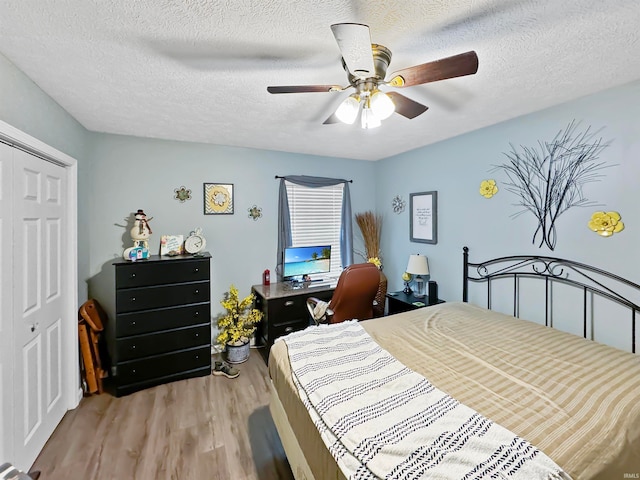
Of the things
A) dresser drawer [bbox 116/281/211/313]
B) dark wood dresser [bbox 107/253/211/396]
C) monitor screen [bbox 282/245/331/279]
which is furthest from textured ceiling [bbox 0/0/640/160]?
monitor screen [bbox 282/245/331/279]

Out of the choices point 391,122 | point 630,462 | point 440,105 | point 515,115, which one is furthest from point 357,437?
point 515,115

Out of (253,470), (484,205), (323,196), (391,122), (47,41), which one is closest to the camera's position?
(47,41)

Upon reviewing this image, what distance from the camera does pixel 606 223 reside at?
204 centimetres

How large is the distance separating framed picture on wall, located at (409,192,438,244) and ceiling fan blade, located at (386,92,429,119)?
6.06ft

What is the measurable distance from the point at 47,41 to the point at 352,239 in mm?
3500

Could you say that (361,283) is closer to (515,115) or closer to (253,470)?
(253,470)

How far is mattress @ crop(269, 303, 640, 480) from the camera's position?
1.11m

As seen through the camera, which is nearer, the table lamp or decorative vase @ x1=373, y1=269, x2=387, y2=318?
the table lamp

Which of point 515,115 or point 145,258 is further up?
point 515,115

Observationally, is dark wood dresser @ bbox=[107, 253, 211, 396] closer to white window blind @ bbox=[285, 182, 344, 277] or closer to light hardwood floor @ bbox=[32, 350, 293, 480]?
light hardwood floor @ bbox=[32, 350, 293, 480]

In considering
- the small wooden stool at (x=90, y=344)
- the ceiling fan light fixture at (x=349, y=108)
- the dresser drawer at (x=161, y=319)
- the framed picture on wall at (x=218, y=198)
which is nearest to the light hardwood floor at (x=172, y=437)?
the small wooden stool at (x=90, y=344)

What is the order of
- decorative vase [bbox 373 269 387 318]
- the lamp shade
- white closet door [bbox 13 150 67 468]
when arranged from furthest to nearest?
decorative vase [bbox 373 269 387 318]
the lamp shade
white closet door [bbox 13 150 67 468]

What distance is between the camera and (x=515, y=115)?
2.52m

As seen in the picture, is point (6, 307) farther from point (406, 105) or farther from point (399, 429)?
point (406, 105)
